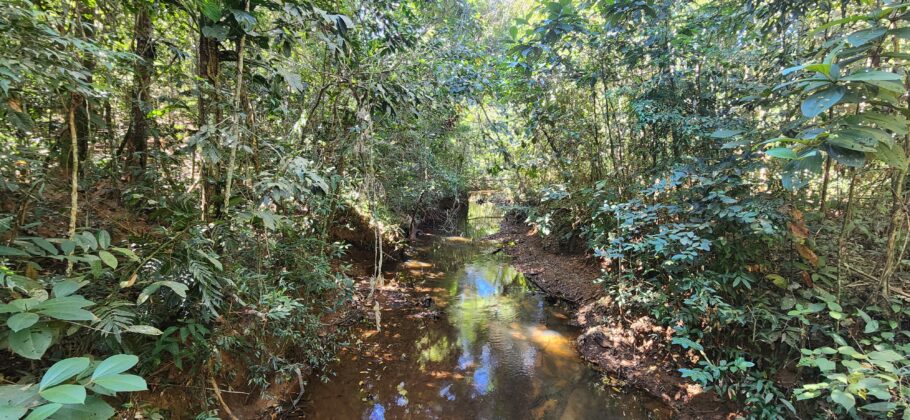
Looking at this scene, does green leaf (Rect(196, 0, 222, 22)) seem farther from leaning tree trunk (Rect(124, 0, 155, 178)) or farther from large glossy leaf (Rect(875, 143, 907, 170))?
large glossy leaf (Rect(875, 143, 907, 170))

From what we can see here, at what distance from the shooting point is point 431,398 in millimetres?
3594

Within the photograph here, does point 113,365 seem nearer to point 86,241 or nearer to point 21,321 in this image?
point 21,321

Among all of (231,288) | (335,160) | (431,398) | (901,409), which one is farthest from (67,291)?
(901,409)

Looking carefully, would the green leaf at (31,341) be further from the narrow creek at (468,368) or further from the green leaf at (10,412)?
the narrow creek at (468,368)

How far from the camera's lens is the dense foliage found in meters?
1.52

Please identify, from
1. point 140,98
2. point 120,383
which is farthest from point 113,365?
point 140,98

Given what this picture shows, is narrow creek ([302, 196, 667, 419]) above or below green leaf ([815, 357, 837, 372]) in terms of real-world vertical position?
below

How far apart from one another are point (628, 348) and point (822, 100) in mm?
3446

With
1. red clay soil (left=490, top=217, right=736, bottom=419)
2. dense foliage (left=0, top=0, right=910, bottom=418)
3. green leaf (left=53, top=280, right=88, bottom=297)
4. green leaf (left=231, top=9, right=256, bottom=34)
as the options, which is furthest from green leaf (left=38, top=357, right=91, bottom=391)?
red clay soil (left=490, top=217, right=736, bottom=419)

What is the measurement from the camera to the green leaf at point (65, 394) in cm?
83

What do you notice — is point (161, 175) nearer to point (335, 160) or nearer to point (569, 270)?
point (335, 160)

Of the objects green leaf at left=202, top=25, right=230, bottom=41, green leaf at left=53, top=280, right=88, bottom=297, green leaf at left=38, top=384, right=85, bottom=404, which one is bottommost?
green leaf at left=38, top=384, right=85, bottom=404

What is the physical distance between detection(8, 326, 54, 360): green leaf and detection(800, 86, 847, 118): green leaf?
3.00m

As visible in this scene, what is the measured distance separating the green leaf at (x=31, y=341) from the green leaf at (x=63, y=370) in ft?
0.72
